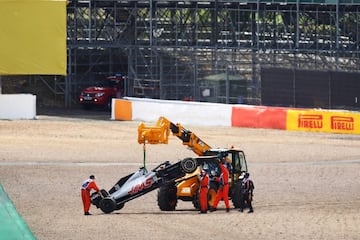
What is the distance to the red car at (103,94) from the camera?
61094mm

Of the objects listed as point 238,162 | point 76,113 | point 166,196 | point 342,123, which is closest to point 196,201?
point 166,196

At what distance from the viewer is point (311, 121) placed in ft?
161

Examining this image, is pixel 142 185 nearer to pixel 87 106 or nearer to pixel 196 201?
pixel 196 201

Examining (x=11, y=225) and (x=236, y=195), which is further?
(x=236, y=195)

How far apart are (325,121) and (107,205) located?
22.7m

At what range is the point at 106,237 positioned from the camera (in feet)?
76.8

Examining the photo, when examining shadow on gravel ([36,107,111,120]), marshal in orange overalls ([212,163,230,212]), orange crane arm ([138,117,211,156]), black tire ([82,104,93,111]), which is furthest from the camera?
black tire ([82,104,93,111])

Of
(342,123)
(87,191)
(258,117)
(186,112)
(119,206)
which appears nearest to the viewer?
(87,191)

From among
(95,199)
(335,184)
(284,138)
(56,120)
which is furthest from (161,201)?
(56,120)

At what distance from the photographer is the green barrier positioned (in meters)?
22.8

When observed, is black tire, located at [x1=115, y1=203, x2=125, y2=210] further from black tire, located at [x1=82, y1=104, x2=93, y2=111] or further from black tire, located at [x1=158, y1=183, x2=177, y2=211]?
black tire, located at [x1=82, y1=104, x2=93, y2=111]

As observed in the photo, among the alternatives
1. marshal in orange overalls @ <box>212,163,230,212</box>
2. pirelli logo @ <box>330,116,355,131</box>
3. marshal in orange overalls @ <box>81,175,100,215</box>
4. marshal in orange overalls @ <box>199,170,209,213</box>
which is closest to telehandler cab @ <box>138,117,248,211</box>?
marshal in orange overalls @ <box>212,163,230,212</box>

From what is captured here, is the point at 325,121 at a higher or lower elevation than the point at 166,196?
higher

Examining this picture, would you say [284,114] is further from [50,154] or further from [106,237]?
[106,237]
